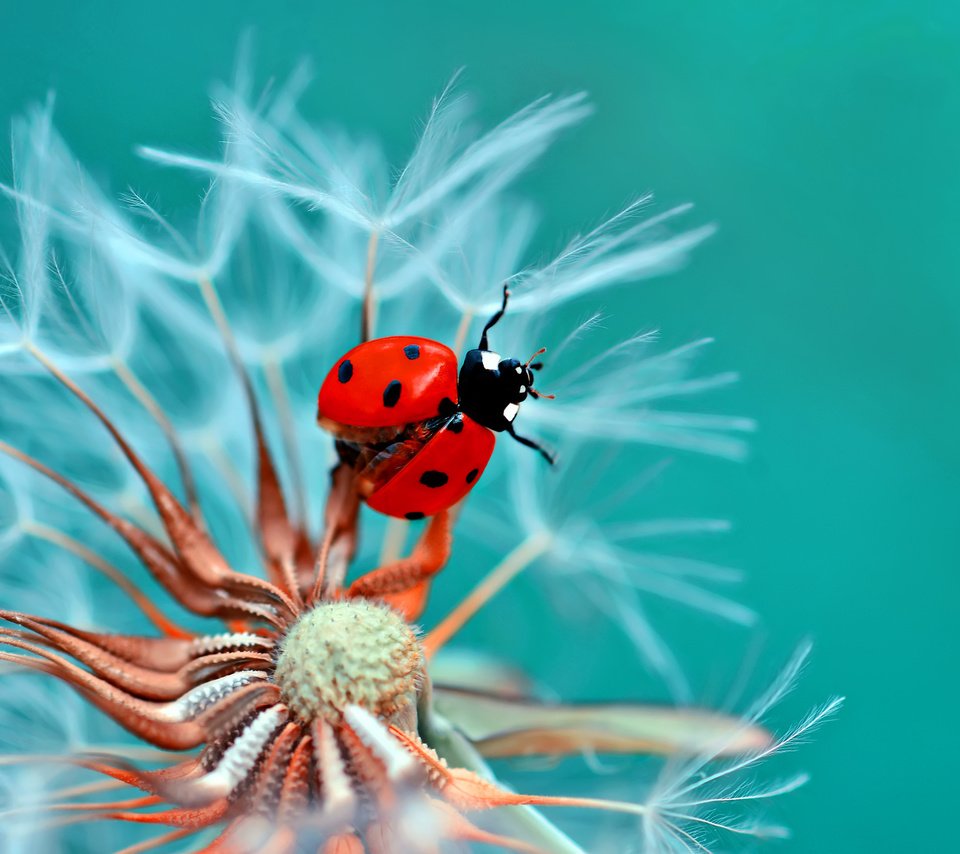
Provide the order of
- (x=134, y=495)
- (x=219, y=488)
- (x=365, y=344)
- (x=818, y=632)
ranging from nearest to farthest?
1. (x=365, y=344)
2. (x=134, y=495)
3. (x=219, y=488)
4. (x=818, y=632)

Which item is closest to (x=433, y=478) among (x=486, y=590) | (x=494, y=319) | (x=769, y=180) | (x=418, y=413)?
(x=418, y=413)

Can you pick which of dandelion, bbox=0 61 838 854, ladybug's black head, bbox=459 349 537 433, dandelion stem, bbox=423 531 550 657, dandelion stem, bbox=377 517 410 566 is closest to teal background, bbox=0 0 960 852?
dandelion, bbox=0 61 838 854

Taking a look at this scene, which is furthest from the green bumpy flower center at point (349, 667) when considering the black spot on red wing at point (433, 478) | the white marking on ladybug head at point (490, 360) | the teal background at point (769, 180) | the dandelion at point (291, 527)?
the teal background at point (769, 180)

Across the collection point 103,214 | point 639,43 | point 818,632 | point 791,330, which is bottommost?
point 103,214

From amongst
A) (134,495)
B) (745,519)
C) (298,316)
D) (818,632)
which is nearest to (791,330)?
(745,519)

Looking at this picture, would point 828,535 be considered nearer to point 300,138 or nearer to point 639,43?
point 639,43

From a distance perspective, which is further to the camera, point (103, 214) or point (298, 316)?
point (298, 316)

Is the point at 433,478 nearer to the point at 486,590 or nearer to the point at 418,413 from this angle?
the point at 418,413

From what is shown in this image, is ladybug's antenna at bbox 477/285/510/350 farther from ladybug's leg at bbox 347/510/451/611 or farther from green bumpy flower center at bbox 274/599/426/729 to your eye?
green bumpy flower center at bbox 274/599/426/729
